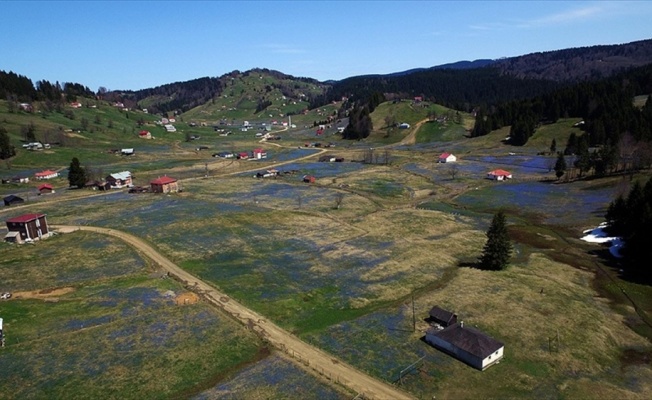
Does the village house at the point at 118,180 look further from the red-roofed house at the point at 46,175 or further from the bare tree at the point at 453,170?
the bare tree at the point at 453,170

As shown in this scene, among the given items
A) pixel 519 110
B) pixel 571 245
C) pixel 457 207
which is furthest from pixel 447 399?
pixel 519 110

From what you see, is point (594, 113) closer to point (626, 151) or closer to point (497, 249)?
point (626, 151)

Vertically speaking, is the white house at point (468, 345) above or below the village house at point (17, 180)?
below

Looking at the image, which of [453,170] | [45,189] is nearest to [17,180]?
[45,189]

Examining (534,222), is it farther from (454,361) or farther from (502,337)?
(454,361)

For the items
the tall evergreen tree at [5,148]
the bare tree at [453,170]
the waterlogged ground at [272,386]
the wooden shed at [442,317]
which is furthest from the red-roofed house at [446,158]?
the tall evergreen tree at [5,148]

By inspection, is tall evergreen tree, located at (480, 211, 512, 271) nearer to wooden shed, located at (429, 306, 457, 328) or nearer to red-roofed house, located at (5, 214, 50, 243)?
wooden shed, located at (429, 306, 457, 328)
